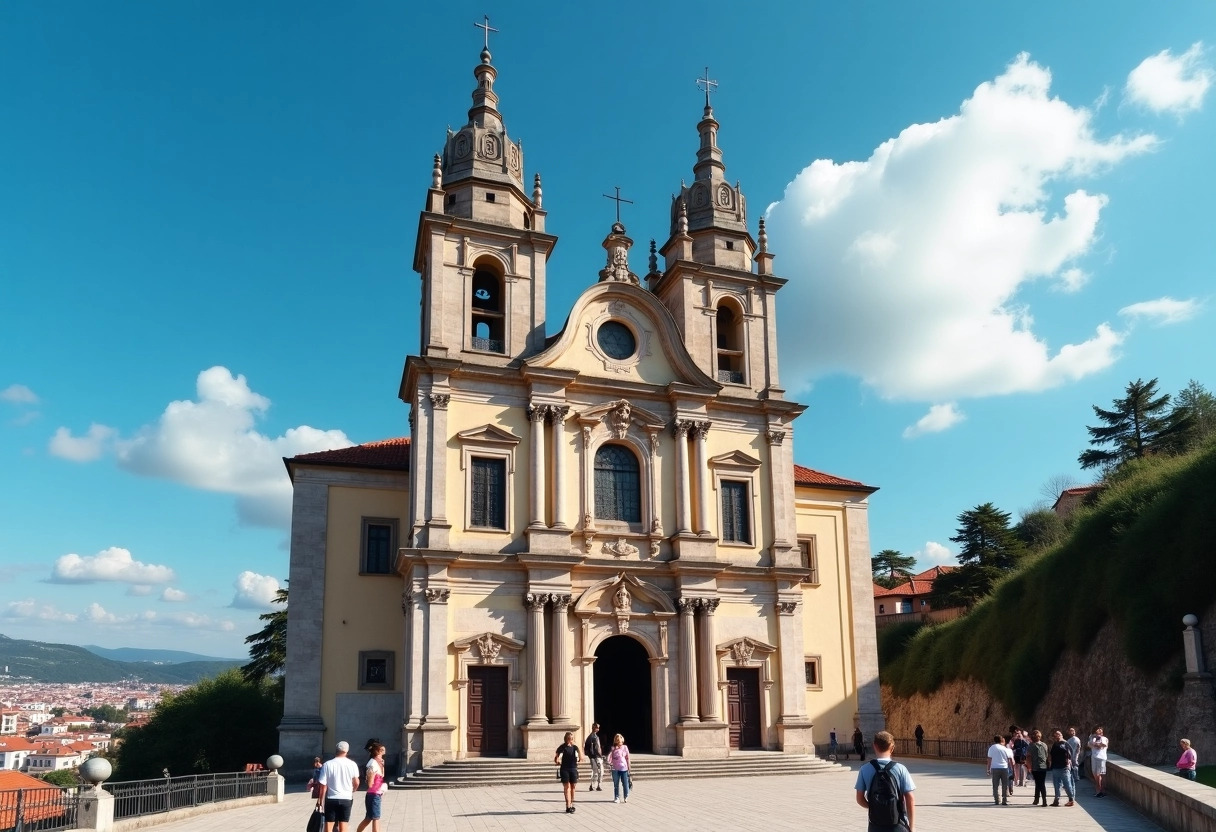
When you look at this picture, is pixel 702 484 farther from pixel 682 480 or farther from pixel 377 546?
pixel 377 546

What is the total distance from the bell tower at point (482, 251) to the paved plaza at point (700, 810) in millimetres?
13272

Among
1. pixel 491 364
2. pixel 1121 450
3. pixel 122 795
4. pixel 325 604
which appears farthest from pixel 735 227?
pixel 1121 450

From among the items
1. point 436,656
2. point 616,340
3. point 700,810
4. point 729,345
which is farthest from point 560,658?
point 729,345

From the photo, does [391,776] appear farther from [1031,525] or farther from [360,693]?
[1031,525]

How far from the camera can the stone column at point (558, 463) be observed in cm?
3033

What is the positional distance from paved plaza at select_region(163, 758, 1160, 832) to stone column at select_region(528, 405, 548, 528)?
781 cm

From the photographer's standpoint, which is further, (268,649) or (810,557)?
(268,649)

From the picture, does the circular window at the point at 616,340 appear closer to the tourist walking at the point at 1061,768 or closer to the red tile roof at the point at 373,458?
the red tile roof at the point at 373,458

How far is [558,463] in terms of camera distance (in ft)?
101

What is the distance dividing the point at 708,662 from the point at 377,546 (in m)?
11.2

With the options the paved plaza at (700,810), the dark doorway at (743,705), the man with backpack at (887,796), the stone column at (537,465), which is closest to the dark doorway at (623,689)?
the dark doorway at (743,705)

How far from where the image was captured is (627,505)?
31906mm

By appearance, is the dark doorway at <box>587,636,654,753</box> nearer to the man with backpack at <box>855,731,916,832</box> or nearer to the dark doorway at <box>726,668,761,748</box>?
the dark doorway at <box>726,668,761,748</box>

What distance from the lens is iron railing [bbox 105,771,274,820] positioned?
688 inches
